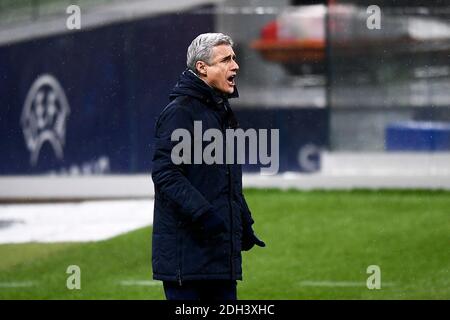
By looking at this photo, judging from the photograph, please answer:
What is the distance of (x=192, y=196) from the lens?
20.6 ft

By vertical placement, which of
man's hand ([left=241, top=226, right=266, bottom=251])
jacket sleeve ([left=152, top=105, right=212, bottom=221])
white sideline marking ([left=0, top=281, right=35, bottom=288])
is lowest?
white sideline marking ([left=0, top=281, right=35, bottom=288])

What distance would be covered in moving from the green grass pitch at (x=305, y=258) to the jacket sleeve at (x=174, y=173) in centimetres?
394

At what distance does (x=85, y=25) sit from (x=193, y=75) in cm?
1019

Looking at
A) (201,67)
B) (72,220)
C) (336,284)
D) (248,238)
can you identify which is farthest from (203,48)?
(72,220)

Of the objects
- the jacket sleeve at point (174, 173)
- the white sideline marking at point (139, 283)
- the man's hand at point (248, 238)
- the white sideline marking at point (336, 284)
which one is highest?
the jacket sleeve at point (174, 173)

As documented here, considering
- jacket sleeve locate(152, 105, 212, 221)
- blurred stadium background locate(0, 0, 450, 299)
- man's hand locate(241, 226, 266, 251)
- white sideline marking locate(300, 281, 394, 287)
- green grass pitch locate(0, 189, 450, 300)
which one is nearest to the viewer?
jacket sleeve locate(152, 105, 212, 221)

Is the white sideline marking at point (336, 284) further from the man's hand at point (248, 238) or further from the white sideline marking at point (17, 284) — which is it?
the man's hand at point (248, 238)

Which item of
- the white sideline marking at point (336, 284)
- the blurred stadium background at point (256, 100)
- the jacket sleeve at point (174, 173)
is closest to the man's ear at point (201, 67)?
the jacket sleeve at point (174, 173)

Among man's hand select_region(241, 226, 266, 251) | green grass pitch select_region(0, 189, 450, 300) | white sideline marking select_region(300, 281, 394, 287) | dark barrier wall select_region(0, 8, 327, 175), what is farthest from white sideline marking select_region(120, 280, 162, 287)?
dark barrier wall select_region(0, 8, 327, 175)

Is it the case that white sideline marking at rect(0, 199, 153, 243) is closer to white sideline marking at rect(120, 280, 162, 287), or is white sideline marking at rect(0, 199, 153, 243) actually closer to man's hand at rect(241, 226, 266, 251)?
white sideline marking at rect(120, 280, 162, 287)

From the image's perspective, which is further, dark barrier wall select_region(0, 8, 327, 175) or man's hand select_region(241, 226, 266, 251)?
dark barrier wall select_region(0, 8, 327, 175)

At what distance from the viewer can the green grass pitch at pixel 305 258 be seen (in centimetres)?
1048

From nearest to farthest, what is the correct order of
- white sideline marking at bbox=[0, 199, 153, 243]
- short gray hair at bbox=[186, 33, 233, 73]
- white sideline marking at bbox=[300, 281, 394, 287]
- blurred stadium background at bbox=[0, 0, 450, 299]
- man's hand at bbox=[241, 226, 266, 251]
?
short gray hair at bbox=[186, 33, 233, 73]
man's hand at bbox=[241, 226, 266, 251]
white sideline marking at bbox=[300, 281, 394, 287]
white sideline marking at bbox=[0, 199, 153, 243]
blurred stadium background at bbox=[0, 0, 450, 299]

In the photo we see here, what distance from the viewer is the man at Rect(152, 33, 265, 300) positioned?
633cm
